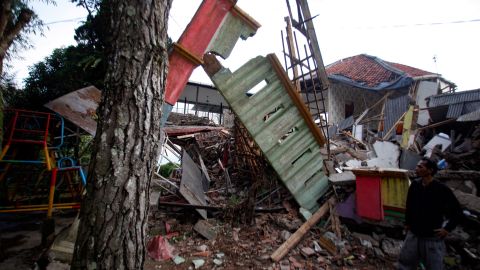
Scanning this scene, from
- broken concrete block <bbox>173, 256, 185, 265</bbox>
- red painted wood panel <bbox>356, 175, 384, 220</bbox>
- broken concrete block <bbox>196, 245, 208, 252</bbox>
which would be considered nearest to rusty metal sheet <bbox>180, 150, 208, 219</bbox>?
broken concrete block <bbox>196, 245, 208, 252</bbox>

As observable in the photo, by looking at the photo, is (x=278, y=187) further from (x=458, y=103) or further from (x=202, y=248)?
(x=458, y=103)

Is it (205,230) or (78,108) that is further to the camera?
(205,230)

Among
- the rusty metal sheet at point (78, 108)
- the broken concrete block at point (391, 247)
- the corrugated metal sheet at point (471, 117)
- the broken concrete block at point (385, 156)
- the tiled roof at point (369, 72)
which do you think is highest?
the tiled roof at point (369, 72)

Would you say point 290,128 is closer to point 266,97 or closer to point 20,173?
point 266,97

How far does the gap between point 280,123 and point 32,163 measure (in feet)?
15.0

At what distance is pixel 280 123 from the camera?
5.59 meters

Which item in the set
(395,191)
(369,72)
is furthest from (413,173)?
(369,72)

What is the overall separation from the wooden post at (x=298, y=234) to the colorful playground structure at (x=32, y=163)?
342 cm

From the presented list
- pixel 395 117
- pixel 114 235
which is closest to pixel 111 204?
pixel 114 235

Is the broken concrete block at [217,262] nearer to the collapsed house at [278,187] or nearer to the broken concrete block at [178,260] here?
the collapsed house at [278,187]

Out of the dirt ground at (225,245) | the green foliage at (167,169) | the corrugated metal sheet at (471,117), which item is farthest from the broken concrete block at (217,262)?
the corrugated metal sheet at (471,117)

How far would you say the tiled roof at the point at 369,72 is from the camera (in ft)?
47.6

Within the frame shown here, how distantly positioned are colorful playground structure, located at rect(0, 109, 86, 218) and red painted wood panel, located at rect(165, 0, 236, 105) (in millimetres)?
1898

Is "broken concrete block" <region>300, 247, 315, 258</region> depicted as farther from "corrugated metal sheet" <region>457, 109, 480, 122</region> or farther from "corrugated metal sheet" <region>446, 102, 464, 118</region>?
"corrugated metal sheet" <region>446, 102, 464, 118</region>
